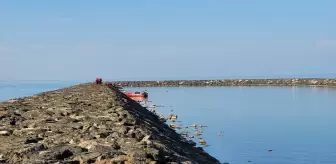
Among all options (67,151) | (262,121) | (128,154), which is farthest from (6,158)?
(262,121)

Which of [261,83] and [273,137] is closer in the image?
[273,137]

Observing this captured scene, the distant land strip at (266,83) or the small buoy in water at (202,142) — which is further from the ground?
the distant land strip at (266,83)

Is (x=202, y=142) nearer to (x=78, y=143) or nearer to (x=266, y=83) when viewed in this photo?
(x=78, y=143)

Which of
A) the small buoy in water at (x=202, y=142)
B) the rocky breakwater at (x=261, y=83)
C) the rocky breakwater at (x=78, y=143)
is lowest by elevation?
the small buoy in water at (x=202, y=142)

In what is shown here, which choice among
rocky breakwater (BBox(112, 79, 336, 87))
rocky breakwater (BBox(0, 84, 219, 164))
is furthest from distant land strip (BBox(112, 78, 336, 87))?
rocky breakwater (BBox(0, 84, 219, 164))

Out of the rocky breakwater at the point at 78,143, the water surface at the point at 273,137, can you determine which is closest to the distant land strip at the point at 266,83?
the water surface at the point at 273,137

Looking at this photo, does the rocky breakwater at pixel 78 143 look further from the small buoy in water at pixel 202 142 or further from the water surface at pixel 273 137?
the small buoy in water at pixel 202 142

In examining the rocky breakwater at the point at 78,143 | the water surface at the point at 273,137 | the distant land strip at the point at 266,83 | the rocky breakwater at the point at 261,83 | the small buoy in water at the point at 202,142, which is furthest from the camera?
the distant land strip at the point at 266,83

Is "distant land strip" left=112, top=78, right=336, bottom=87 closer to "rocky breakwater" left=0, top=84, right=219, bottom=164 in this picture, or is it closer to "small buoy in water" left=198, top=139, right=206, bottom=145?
"small buoy in water" left=198, top=139, right=206, bottom=145

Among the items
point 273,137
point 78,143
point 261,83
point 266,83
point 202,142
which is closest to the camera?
point 78,143

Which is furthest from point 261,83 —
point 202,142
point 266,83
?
point 202,142

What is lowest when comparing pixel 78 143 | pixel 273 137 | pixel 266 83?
pixel 273 137

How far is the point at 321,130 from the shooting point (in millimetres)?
25062

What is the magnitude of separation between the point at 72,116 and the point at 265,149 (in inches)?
361
